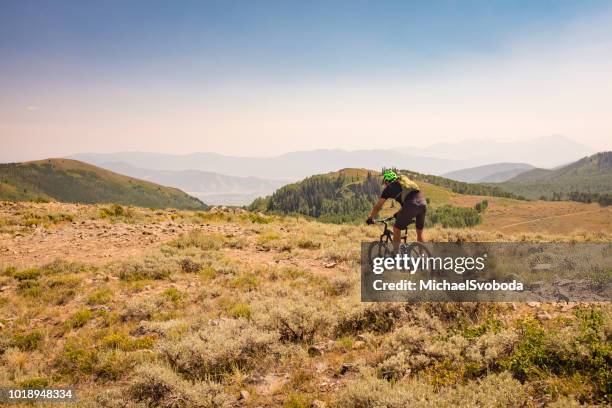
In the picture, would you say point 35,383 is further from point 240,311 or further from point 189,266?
point 189,266

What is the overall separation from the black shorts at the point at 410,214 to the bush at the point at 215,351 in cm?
576

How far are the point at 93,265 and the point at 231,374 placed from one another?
970 cm

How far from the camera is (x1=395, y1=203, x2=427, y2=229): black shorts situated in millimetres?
10961

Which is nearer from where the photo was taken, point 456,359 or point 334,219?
point 456,359

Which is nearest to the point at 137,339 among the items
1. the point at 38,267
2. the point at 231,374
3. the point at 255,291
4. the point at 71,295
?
the point at 231,374

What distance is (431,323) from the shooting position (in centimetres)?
752

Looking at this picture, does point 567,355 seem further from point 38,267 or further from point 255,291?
point 38,267

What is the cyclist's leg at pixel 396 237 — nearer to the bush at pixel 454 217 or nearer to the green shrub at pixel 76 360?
the green shrub at pixel 76 360

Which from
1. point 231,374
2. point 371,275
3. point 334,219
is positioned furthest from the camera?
point 334,219

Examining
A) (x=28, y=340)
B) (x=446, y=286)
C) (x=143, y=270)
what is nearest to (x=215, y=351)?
(x=28, y=340)

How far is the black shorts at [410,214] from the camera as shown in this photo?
1096 cm

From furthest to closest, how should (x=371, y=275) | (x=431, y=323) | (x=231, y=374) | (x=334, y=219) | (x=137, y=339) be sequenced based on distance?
1. (x=334, y=219)
2. (x=371, y=275)
3. (x=137, y=339)
4. (x=431, y=323)
5. (x=231, y=374)

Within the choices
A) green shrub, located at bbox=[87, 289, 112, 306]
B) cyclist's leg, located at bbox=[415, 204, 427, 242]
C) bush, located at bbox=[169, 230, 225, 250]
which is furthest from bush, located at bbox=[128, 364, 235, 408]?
bush, located at bbox=[169, 230, 225, 250]

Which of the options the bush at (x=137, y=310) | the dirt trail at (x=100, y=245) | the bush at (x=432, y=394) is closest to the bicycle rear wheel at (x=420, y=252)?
the dirt trail at (x=100, y=245)
